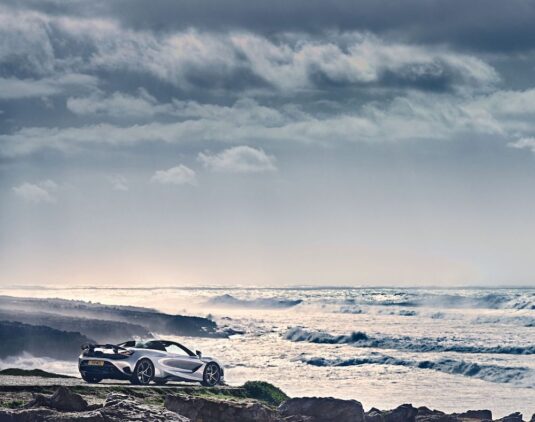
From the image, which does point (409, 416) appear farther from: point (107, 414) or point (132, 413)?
point (107, 414)

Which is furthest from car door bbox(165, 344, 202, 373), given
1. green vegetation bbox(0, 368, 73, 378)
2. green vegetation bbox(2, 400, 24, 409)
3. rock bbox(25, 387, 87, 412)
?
rock bbox(25, 387, 87, 412)

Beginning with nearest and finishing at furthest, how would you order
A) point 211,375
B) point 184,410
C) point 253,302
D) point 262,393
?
point 184,410 → point 211,375 → point 262,393 → point 253,302

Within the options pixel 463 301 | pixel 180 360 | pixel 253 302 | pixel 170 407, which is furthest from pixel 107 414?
pixel 253 302

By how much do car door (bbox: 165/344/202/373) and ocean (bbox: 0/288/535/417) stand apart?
660 inches

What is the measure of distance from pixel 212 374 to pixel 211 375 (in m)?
0.07

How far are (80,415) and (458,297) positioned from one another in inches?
3803

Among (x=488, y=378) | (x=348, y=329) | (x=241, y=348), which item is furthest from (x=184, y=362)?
(x=348, y=329)

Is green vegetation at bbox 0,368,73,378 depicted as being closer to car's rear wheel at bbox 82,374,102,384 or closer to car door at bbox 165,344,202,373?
car's rear wheel at bbox 82,374,102,384

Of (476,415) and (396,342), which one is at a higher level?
(396,342)

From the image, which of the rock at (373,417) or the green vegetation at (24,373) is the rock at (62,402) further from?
the green vegetation at (24,373)

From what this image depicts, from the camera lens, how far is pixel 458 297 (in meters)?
116

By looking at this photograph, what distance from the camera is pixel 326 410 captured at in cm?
2830

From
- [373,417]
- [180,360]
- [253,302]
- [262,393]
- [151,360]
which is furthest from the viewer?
[253,302]

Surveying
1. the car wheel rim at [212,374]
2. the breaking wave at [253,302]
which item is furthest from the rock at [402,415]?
the breaking wave at [253,302]
